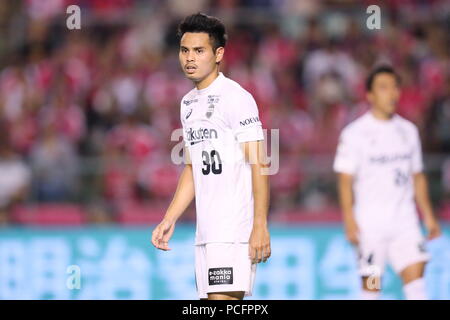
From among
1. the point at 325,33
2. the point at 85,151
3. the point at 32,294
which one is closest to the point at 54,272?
the point at 32,294

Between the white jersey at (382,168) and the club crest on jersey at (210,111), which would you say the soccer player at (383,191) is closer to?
the white jersey at (382,168)

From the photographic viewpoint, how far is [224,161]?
631 cm

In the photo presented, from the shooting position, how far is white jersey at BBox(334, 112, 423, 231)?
30.4 feet

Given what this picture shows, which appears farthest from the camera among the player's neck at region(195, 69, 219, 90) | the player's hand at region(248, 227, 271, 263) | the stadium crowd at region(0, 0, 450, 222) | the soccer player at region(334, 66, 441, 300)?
the stadium crowd at region(0, 0, 450, 222)

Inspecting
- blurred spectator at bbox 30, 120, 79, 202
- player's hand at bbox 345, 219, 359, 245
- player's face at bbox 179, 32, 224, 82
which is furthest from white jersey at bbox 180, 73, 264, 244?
blurred spectator at bbox 30, 120, 79, 202

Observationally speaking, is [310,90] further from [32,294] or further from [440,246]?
[32,294]

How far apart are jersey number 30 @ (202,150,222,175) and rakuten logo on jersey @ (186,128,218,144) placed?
0.30ft

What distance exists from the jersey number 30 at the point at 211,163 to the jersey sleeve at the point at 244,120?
0.18m

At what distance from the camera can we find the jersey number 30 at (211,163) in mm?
6318

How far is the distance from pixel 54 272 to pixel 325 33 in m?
5.64

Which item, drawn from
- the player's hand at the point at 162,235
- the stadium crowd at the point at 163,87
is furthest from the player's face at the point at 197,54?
the stadium crowd at the point at 163,87

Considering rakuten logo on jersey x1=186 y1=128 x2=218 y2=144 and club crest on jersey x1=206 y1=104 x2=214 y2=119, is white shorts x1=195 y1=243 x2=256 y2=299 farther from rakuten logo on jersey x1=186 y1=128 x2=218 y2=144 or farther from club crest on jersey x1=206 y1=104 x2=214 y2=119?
club crest on jersey x1=206 y1=104 x2=214 y2=119

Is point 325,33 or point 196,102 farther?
point 325,33

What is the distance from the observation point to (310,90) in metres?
14.4
